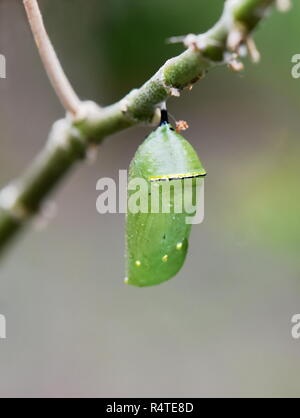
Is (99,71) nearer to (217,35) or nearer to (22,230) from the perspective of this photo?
(22,230)

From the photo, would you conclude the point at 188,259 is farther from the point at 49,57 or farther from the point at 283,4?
the point at 283,4

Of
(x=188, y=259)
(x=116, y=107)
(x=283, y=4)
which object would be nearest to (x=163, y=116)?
(x=116, y=107)

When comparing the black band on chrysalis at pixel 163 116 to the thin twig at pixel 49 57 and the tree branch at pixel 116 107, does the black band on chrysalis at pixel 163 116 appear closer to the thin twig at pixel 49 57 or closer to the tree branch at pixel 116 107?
the tree branch at pixel 116 107

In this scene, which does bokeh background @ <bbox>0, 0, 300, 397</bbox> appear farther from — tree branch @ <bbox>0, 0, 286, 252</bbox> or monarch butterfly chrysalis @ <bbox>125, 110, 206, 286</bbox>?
tree branch @ <bbox>0, 0, 286, 252</bbox>

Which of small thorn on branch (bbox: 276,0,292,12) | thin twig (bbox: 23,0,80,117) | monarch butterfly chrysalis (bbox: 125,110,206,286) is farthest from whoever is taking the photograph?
monarch butterfly chrysalis (bbox: 125,110,206,286)

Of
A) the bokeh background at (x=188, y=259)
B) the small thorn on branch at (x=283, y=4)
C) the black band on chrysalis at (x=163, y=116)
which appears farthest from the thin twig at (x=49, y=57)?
the bokeh background at (x=188, y=259)

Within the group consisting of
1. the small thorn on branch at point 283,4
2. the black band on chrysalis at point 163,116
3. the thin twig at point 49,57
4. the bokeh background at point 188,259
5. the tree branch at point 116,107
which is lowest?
the small thorn on branch at point 283,4

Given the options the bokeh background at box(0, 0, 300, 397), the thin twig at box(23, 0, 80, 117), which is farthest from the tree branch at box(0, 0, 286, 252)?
the bokeh background at box(0, 0, 300, 397)
